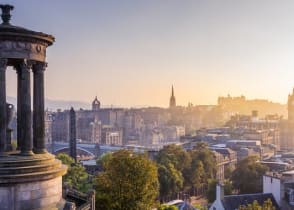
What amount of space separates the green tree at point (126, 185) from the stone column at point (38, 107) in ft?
62.5

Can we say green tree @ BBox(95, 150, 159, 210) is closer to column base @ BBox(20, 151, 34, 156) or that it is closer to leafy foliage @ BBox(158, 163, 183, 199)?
leafy foliage @ BBox(158, 163, 183, 199)

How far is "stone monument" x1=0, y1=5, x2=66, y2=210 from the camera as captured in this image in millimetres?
14000

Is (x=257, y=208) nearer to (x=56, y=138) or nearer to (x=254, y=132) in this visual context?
(x=254, y=132)

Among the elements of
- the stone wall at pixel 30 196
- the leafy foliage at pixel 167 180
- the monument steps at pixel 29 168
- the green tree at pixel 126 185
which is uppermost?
the monument steps at pixel 29 168

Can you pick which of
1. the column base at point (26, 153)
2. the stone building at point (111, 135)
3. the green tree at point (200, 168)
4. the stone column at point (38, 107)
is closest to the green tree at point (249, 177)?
the green tree at point (200, 168)

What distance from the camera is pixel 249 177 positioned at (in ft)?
177

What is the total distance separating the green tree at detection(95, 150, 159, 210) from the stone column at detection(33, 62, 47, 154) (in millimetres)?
19043

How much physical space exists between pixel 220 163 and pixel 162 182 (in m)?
24.6

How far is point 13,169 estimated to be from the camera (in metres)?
13.8

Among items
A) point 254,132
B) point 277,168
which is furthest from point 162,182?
point 254,132

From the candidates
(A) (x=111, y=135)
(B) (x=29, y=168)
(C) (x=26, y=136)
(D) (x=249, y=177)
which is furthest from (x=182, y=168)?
(A) (x=111, y=135)

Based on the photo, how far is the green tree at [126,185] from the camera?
111 feet

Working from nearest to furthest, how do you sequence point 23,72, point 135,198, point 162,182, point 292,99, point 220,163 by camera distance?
point 23,72 < point 135,198 < point 162,182 < point 220,163 < point 292,99

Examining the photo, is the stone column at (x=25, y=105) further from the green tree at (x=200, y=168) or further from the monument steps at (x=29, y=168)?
the green tree at (x=200, y=168)
